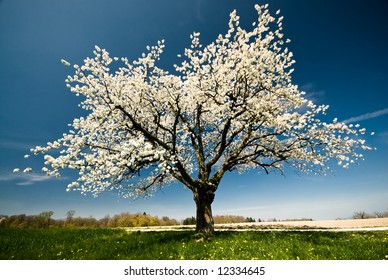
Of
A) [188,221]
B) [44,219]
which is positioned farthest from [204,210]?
[188,221]

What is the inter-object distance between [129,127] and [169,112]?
4.18m

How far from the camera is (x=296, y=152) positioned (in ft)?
56.6

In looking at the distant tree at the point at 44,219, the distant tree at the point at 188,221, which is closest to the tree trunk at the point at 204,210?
the distant tree at the point at 44,219

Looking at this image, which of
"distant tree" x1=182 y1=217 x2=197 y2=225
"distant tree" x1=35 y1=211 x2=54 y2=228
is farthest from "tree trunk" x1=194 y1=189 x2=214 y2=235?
"distant tree" x1=182 y1=217 x2=197 y2=225

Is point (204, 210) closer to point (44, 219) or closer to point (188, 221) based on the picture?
point (44, 219)

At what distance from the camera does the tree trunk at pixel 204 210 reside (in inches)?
615

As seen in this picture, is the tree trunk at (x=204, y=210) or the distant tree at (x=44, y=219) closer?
the tree trunk at (x=204, y=210)

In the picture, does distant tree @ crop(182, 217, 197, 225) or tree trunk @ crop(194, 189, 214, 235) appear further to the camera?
distant tree @ crop(182, 217, 197, 225)

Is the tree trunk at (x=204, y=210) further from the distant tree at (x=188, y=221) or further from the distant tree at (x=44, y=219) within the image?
the distant tree at (x=188, y=221)

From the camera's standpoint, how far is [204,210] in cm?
1602

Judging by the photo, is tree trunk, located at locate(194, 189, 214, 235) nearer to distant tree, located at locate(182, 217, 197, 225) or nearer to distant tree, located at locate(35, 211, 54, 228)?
distant tree, located at locate(35, 211, 54, 228)

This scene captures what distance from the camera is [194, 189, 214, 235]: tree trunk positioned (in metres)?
15.6
